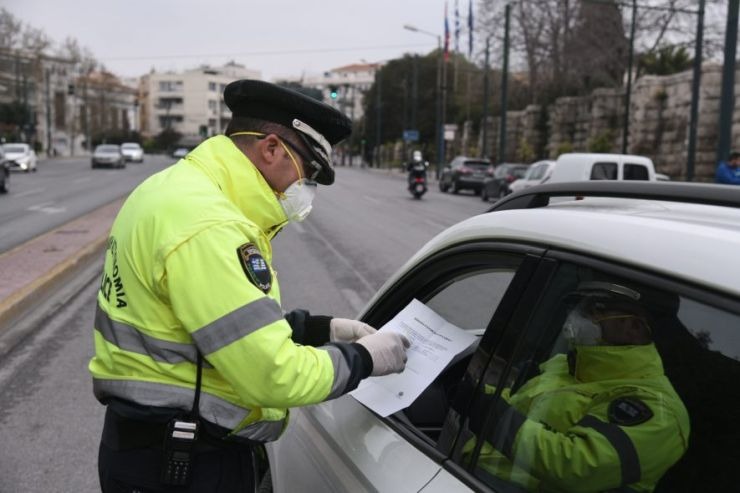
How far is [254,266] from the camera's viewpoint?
161cm

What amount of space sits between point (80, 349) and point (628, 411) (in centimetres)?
570

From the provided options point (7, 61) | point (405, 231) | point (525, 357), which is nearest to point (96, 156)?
point (7, 61)

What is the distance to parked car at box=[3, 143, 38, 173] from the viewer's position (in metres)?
39.4

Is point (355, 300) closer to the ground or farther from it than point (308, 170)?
closer to the ground

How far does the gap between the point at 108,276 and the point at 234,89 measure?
0.56 m

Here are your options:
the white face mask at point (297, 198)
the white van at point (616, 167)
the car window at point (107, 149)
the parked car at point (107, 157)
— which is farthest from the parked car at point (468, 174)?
the white face mask at point (297, 198)

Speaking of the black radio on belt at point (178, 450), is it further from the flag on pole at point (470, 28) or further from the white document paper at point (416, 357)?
the flag on pole at point (470, 28)

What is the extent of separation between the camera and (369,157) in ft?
289

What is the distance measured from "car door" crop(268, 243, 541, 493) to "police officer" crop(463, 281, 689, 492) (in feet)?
0.48

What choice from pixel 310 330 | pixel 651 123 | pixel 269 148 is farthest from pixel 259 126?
pixel 651 123

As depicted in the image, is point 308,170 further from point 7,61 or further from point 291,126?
point 7,61

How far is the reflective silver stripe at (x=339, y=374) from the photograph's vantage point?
5.55 ft

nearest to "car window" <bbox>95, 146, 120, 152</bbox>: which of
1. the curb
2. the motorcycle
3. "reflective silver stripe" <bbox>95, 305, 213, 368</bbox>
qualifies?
the motorcycle

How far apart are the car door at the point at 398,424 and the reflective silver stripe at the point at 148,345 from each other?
0.48 metres
